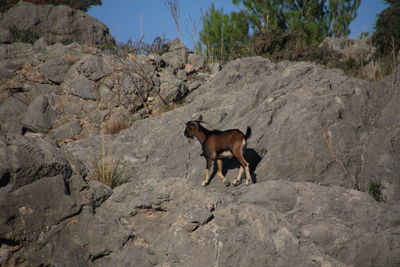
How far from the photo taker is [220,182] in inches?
340

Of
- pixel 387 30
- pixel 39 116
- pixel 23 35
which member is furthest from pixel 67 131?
pixel 387 30

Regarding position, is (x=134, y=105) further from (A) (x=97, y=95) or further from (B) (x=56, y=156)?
(B) (x=56, y=156)

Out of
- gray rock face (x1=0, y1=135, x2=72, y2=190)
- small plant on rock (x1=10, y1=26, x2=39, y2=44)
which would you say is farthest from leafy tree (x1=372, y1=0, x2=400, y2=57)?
small plant on rock (x1=10, y1=26, x2=39, y2=44)

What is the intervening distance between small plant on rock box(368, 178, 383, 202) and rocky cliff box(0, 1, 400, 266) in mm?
32

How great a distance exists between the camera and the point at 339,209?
18.7 ft

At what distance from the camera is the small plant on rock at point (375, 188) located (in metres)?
7.05

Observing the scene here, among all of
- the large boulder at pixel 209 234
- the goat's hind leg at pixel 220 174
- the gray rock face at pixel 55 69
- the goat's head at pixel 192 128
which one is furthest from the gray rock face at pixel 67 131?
the large boulder at pixel 209 234

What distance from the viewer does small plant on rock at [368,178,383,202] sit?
7051mm

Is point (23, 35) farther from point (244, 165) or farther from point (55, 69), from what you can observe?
point (244, 165)

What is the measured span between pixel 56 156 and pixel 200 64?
42.7 ft

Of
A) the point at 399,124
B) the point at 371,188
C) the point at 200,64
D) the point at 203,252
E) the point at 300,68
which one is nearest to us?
the point at 203,252

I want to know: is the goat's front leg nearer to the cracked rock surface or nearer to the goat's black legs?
the goat's black legs

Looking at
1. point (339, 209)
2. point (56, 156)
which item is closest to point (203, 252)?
point (339, 209)

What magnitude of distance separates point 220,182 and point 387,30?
13660 mm
